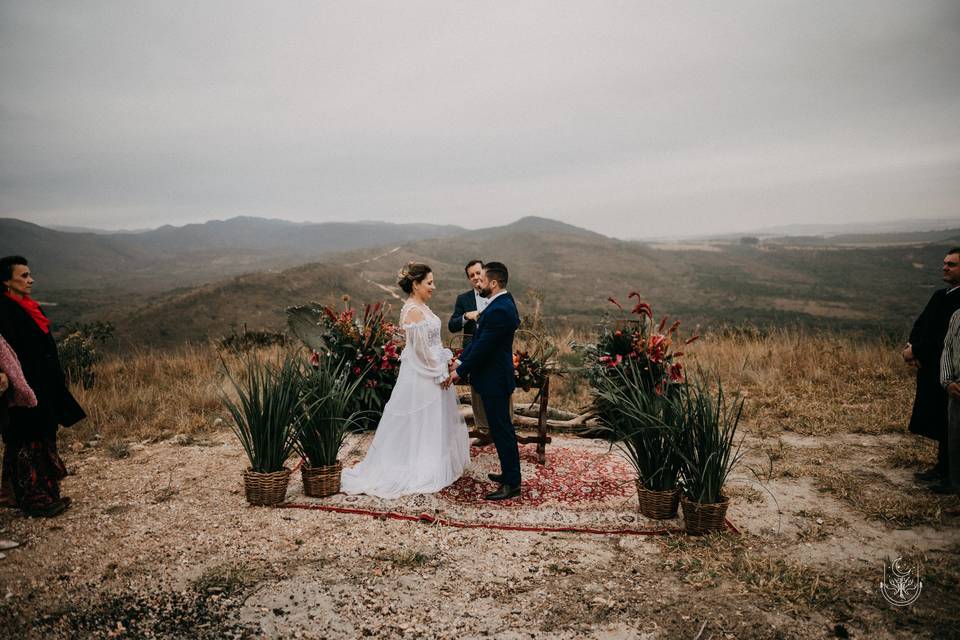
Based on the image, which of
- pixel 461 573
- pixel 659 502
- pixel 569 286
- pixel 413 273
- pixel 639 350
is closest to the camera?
pixel 461 573

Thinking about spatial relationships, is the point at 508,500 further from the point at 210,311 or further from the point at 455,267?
the point at 455,267

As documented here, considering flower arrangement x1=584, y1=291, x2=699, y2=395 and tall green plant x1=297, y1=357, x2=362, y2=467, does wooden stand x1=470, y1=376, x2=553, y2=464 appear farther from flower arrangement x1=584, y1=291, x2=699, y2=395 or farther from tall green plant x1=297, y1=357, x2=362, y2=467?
tall green plant x1=297, y1=357, x2=362, y2=467

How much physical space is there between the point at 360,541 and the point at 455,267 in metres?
52.1

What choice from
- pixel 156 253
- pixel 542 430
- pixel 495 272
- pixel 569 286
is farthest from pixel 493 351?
pixel 156 253

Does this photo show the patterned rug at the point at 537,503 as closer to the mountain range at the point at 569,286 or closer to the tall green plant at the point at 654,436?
the tall green plant at the point at 654,436

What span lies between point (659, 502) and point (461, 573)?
173 centimetres

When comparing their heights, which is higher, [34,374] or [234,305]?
[34,374]

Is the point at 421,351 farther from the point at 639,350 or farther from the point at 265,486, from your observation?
the point at 639,350

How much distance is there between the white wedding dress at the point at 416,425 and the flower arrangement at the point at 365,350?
5.24 ft

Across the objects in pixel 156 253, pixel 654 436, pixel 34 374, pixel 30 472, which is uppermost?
pixel 156 253

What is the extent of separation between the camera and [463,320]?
6.68 m

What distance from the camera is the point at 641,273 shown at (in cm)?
6006

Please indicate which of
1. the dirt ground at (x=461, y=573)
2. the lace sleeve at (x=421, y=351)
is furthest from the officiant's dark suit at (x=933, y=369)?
the lace sleeve at (x=421, y=351)

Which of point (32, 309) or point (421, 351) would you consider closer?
point (32, 309)
